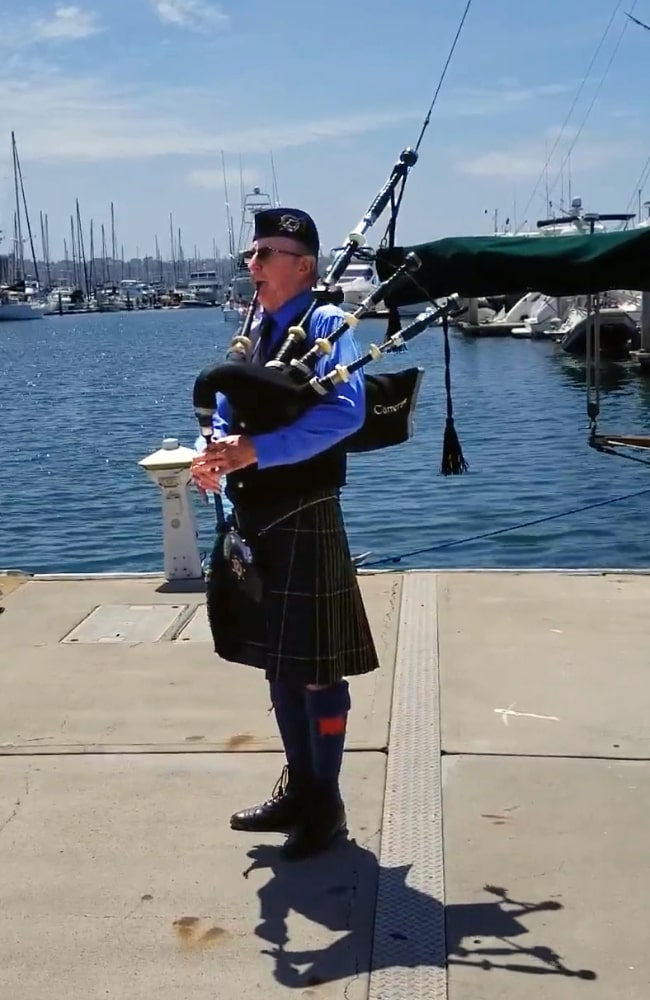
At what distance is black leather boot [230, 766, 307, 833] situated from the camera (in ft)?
12.2

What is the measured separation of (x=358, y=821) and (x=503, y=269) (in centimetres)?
194

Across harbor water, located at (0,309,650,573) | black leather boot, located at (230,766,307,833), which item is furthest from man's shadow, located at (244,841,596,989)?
harbor water, located at (0,309,650,573)

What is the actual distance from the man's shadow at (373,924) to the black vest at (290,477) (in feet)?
3.44

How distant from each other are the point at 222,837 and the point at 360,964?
80 cm

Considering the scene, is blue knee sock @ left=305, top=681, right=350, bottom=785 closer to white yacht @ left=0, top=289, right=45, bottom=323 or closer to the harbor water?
the harbor water

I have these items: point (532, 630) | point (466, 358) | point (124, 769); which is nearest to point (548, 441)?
point (532, 630)

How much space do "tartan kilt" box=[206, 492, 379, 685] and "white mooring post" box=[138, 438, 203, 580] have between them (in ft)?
10.5

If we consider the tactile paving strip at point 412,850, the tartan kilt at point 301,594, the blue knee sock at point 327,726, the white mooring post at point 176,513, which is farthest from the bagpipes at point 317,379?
the white mooring post at point 176,513

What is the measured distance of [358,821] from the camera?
3857mm

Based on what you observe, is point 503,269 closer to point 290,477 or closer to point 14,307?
point 290,477

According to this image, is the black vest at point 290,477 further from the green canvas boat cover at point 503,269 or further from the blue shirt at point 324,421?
the green canvas boat cover at point 503,269

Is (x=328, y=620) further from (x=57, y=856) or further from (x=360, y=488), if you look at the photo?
(x=360, y=488)

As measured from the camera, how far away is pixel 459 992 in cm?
297

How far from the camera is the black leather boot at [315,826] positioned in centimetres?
364
